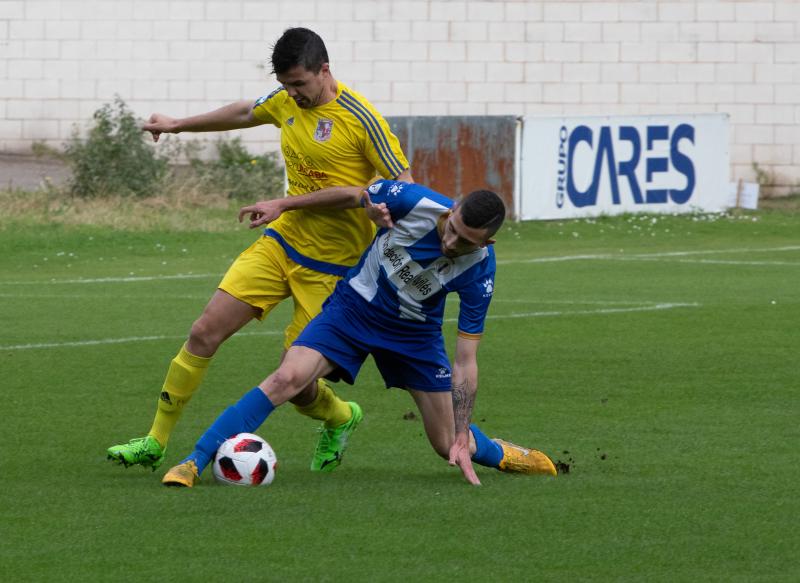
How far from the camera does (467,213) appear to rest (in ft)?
21.3

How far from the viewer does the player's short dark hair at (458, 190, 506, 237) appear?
21.2ft

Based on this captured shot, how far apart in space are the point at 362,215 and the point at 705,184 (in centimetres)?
1738

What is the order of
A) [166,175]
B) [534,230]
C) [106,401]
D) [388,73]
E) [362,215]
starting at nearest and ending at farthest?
[362,215] < [106,401] < [534,230] < [166,175] < [388,73]

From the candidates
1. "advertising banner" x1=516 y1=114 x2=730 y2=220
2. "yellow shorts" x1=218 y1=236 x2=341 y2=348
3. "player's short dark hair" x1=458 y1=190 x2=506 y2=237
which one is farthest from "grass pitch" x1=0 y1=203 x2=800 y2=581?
"advertising banner" x1=516 y1=114 x2=730 y2=220

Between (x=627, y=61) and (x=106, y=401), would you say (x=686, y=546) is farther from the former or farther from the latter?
(x=627, y=61)

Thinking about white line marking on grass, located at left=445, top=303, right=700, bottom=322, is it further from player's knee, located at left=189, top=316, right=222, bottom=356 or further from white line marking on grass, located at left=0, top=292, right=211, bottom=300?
player's knee, located at left=189, top=316, right=222, bottom=356

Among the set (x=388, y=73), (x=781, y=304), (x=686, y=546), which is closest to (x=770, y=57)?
(x=388, y=73)

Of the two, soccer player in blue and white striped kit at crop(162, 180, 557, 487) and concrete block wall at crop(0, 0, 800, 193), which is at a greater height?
concrete block wall at crop(0, 0, 800, 193)

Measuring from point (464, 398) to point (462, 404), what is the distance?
0.03 metres

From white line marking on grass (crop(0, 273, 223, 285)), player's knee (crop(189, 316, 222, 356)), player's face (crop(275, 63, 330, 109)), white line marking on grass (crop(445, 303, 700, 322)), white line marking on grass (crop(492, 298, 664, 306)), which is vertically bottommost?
white line marking on grass (crop(445, 303, 700, 322))

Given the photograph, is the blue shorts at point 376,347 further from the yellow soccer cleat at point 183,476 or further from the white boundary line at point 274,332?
the white boundary line at point 274,332

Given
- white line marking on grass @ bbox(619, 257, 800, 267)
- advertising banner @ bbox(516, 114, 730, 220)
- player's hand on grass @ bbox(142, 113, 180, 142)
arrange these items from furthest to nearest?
advertising banner @ bbox(516, 114, 730, 220) → white line marking on grass @ bbox(619, 257, 800, 267) → player's hand on grass @ bbox(142, 113, 180, 142)

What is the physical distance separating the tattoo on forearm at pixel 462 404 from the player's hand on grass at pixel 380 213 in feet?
2.48

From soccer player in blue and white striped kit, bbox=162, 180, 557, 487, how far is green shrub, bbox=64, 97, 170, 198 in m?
17.0
